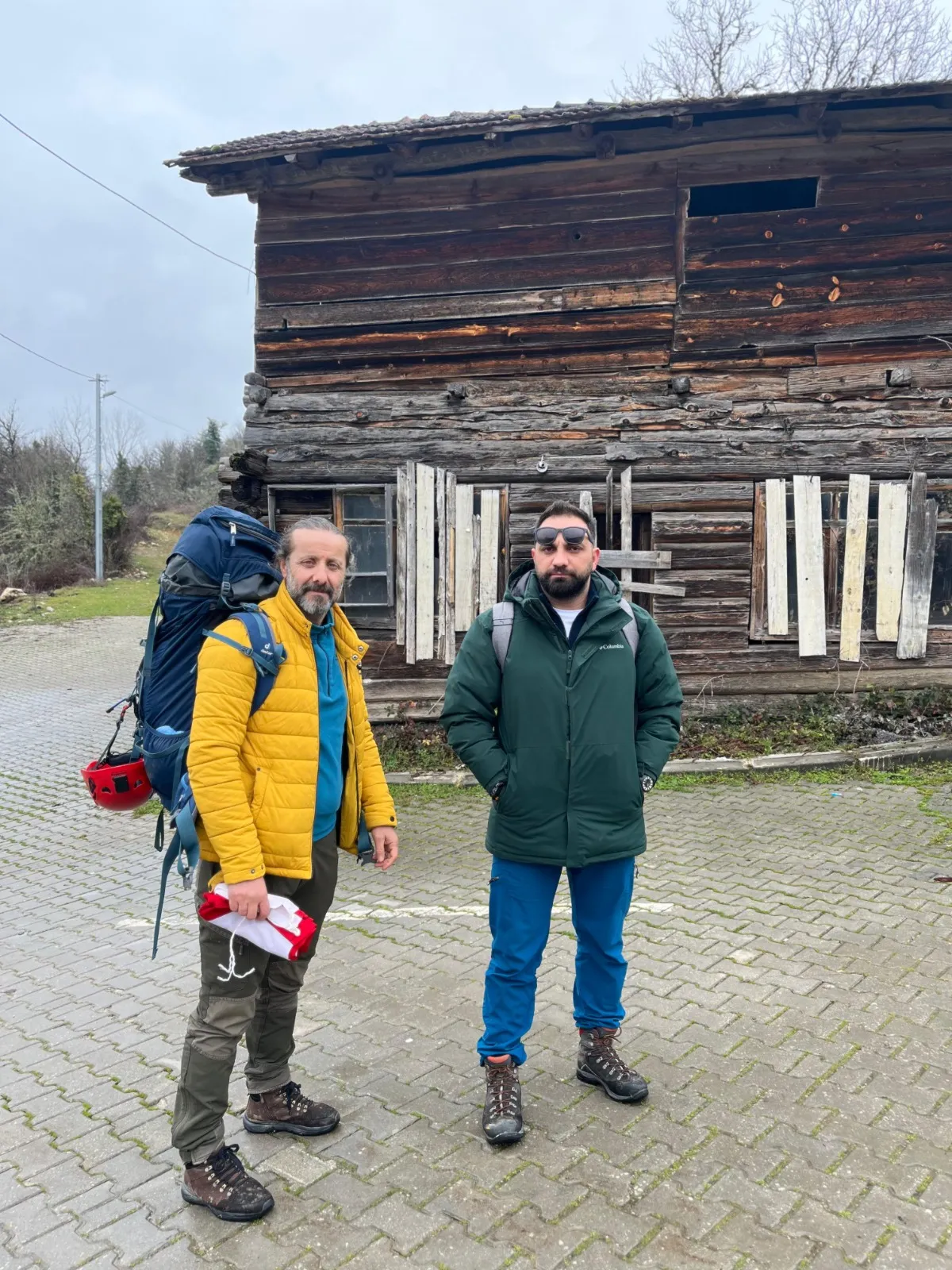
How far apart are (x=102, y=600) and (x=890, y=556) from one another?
76.9 feet

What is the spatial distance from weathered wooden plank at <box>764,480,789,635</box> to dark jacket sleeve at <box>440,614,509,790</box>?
6.23 meters

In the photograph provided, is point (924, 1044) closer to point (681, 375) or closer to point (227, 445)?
point (681, 375)

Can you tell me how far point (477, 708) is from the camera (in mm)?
3139

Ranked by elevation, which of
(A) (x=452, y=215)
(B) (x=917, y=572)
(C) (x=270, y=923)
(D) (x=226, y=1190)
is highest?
(A) (x=452, y=215)

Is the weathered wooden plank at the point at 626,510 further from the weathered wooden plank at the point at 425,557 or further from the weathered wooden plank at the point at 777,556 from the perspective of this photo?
the weathered wooden plank at the point at 425,557

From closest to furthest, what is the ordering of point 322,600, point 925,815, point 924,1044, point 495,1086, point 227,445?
point 322,600
point 495,1086
point 924,1044
point 925,815
point 227,445

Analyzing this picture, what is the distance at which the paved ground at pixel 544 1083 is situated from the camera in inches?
102

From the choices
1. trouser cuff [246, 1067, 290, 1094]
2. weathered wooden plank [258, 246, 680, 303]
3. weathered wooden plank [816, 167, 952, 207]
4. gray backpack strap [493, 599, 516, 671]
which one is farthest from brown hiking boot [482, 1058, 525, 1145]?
weathered wooden plank [816, 167, 952, 207]

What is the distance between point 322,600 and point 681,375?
22.2 feet

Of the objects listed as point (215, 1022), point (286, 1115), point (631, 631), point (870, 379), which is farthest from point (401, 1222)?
point (870, 379)

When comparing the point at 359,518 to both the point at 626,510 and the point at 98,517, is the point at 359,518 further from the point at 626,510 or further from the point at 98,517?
the point at 98,517

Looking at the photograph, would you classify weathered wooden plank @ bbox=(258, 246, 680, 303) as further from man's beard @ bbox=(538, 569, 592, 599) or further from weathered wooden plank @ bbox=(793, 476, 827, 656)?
man's beard @ bbox=(538, 569, 592, 599)

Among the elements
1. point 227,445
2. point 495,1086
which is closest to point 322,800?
point 495,1086

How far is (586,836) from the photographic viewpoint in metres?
3.06
